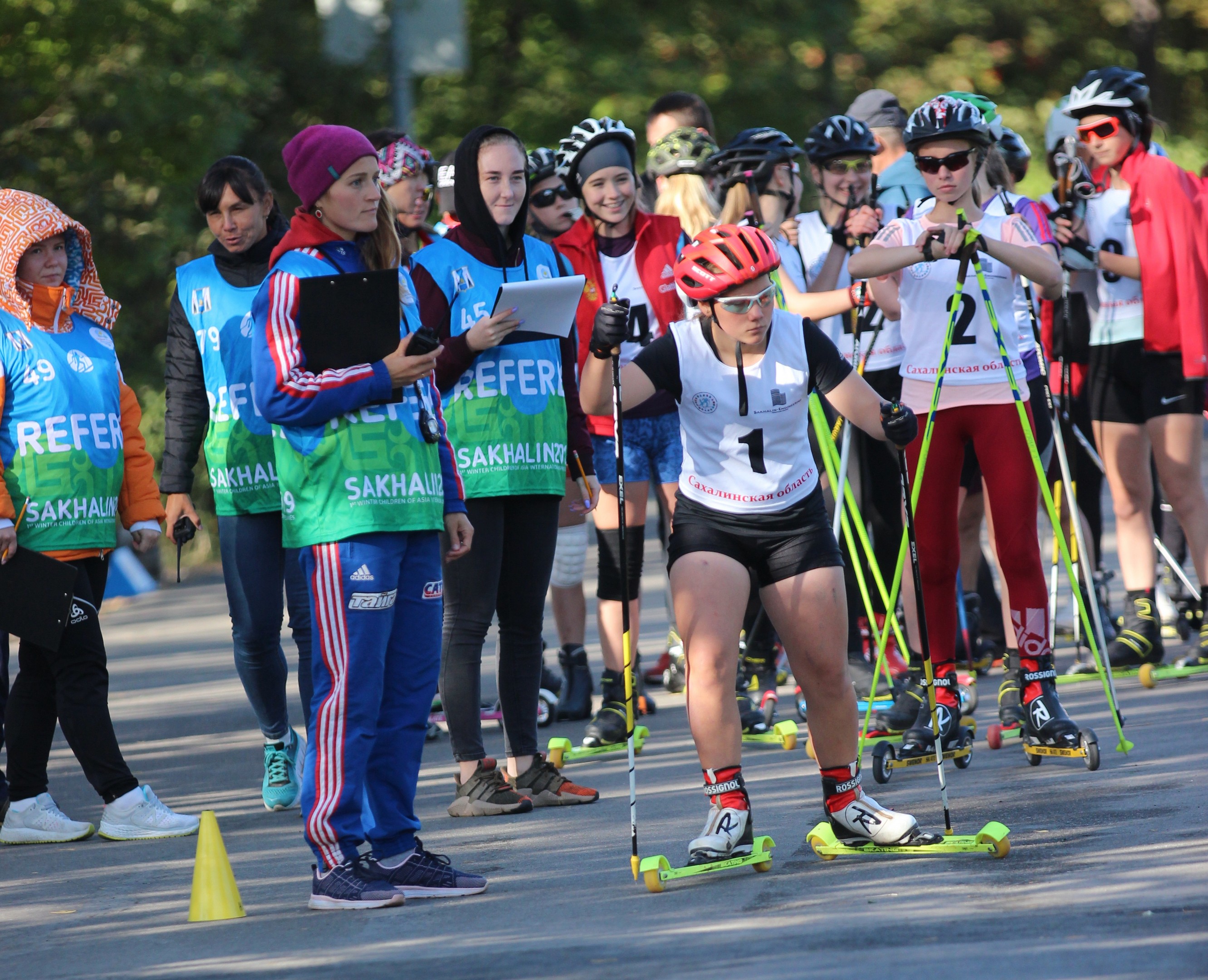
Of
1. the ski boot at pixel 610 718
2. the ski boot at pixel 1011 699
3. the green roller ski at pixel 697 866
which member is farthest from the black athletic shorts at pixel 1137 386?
the green roller ski at pixel 697 866

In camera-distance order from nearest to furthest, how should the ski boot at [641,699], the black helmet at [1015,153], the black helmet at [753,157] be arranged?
the black helmet at [753,157] → the ski boot at [641,699] → the black helmet at [1015,153]

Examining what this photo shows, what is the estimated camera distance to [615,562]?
320 inches

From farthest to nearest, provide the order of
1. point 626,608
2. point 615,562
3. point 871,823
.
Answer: point 615,562
point 626,608
point 871,823

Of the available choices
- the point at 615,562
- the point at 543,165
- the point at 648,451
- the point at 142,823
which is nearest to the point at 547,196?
the point at 543,165

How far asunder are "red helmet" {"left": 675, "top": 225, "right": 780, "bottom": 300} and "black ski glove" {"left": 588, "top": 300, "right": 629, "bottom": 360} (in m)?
0.22

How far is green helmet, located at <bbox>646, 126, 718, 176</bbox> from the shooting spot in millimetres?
8492

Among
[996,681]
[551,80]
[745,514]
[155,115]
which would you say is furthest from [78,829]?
[551,80]

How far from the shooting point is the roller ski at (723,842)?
17.4 feet

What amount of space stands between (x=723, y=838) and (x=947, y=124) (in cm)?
299

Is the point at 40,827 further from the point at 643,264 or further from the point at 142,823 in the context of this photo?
the point at 643,264

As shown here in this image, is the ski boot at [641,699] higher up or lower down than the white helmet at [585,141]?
lower down

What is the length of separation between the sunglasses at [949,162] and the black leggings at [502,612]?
199 cm

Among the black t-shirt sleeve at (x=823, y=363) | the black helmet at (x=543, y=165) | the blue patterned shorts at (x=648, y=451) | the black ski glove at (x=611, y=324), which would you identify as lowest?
the blue patterned shorts at (x=648, y=451)

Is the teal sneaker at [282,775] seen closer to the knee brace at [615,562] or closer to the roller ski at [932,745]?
the knee brace at [615,562]
